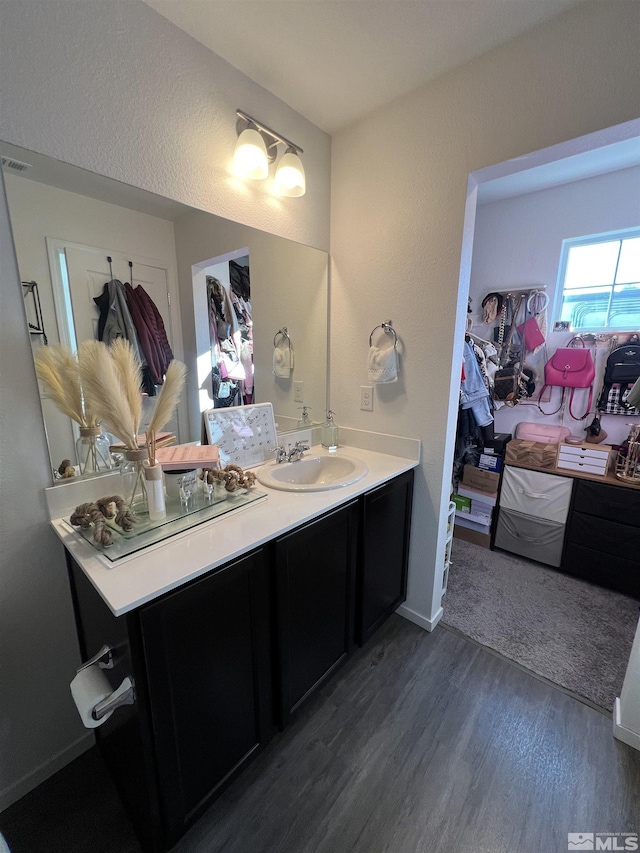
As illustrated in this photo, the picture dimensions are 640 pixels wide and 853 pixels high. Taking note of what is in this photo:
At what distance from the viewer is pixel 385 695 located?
153 cm

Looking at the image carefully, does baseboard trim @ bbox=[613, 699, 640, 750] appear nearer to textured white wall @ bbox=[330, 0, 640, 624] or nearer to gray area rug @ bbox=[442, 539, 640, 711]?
gray area rug @ bbox=[442, 539, 640, 711]

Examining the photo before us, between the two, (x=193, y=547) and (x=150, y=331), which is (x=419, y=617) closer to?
(x=193, y=547)

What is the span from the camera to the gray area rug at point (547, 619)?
1.65 meters

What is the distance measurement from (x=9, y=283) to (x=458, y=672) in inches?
90.0

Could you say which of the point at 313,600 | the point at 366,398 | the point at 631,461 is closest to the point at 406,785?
the point at 313,600

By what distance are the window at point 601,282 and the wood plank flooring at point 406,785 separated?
89.7 inches

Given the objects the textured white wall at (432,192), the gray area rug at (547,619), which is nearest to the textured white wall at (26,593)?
the textured white wall at (432,192)

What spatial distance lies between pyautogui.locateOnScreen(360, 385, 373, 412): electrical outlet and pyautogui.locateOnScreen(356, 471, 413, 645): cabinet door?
1.38 feet

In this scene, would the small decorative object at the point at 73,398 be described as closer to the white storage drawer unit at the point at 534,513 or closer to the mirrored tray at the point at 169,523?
the mirrored tray at the point at 169,523

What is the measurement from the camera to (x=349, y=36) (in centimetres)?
121

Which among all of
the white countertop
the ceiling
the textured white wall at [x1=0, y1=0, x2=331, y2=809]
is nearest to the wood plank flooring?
the textured white wall at [x1=0, y1=0, x2=331, y2=809]

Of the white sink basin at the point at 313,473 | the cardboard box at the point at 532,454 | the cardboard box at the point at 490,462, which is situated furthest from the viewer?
the cardboard box at the point at 490,462

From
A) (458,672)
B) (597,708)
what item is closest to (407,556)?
(458,672)

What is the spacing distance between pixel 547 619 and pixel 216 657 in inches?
75.8
